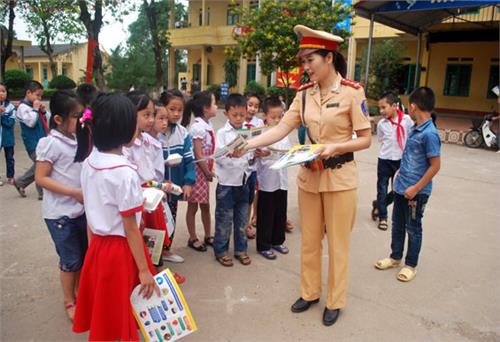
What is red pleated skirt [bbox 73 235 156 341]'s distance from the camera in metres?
1.86

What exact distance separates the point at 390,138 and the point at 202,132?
2.12 m

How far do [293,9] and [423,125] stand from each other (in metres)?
7.50

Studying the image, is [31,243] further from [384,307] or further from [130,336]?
[384,307]

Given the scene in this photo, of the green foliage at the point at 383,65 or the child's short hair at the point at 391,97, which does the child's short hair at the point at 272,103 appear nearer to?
the child's short hair at the point at 391,97

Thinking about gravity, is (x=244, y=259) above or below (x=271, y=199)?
below

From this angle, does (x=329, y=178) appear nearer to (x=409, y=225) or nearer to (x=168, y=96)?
(x=409, y=225)

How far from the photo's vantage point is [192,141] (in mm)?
3518

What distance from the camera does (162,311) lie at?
1.94 m

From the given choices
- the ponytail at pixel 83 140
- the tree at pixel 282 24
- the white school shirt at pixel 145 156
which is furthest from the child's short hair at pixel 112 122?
the tree at pixel 282 24

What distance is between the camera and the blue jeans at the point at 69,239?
7.89ft

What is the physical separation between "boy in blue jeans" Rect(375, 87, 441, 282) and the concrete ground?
0.37 m

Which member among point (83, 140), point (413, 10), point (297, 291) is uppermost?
point (413, 10)

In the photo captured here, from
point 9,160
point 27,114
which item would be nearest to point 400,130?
point 27,114

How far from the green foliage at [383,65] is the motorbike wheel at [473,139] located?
624 cm
